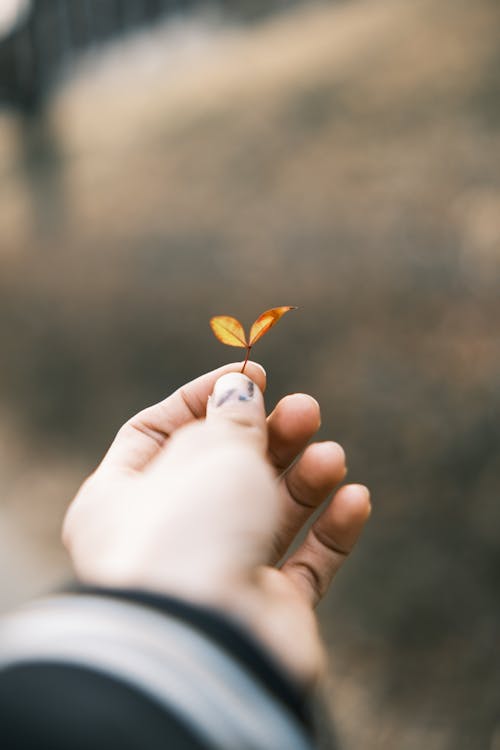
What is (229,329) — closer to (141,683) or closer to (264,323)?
(264,323)

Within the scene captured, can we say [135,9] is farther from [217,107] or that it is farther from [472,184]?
[472,184]

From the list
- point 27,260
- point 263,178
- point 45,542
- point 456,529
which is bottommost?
point 45,542

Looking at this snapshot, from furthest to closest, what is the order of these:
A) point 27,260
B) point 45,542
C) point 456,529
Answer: point 27,260 < point 45,542 < point 456,529

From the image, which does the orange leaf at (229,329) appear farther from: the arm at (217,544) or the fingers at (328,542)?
the fingers at (328,542)

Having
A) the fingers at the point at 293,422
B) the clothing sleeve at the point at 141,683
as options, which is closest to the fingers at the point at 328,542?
the fingers at the point at 293,422

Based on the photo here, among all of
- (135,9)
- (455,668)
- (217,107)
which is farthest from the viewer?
(135,9)

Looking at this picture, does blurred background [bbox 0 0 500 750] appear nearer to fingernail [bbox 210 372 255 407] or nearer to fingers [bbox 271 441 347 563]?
fingers [bbox 271 441 347 563]

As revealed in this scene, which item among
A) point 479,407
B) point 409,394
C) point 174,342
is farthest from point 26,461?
point 479,407
